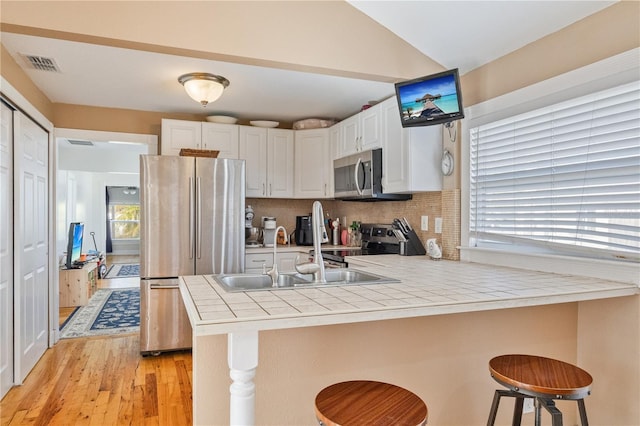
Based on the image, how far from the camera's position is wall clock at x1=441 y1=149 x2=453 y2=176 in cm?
294

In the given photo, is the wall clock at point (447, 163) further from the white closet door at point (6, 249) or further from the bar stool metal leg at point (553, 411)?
the white closet door at point (6, 249)

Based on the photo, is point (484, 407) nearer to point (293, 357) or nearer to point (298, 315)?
point (293, 357)

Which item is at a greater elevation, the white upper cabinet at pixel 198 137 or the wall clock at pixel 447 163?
the white upper cabinet at pixel 198 137

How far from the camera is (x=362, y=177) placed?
3.62m

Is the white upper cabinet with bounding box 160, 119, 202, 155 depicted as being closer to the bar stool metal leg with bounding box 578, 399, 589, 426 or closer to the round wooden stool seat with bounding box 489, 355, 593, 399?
the round wooden stool seat with bounding box 489, 355, 593, 399

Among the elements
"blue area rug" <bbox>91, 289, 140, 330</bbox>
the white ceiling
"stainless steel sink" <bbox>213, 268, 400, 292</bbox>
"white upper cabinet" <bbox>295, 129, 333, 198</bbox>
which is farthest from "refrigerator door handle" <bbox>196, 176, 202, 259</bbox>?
"stainless steel sink" <bbox>213, 268, 400, 292</bbox>

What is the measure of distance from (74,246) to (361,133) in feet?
14.6

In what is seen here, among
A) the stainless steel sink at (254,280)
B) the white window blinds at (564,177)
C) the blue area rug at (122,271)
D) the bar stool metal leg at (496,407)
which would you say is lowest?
the blue area rug at (122,271)

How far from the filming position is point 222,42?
2227mm

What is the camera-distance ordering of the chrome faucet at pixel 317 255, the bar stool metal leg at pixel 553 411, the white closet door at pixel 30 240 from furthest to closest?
the white closet door at pixel 30 240 < the chrome faucet at pixel 317 255 < the bar stool metal leg at pixel 553 411

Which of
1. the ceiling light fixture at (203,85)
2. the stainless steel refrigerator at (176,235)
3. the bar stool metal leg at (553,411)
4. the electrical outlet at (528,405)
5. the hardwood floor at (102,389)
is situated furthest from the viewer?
the stainless steel refrigerator at (176,235)

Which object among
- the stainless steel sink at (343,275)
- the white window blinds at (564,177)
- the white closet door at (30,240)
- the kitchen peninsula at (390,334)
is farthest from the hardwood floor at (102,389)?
the white window blinds at (564,177)

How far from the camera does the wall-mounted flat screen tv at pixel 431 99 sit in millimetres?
2420

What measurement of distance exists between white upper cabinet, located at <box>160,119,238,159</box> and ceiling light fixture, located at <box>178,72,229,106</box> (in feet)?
3.10
